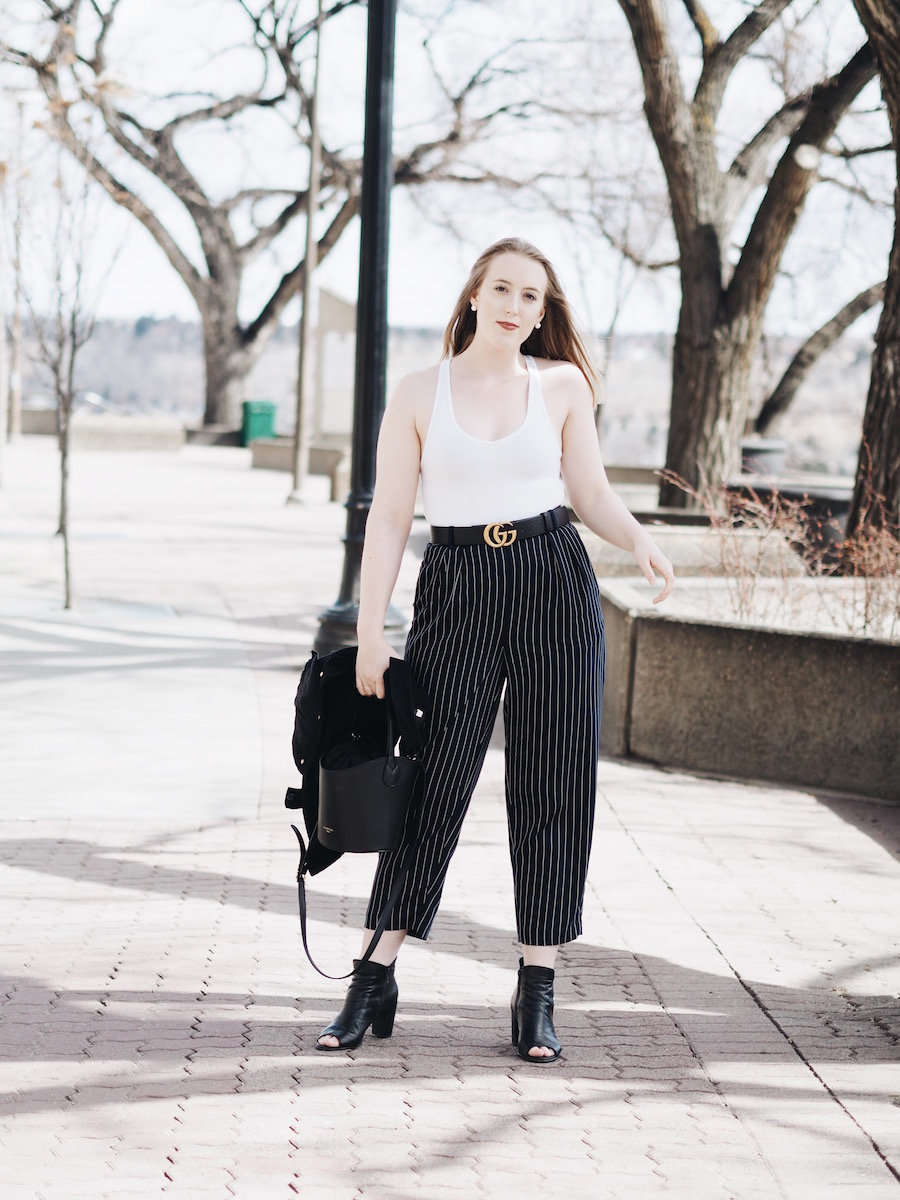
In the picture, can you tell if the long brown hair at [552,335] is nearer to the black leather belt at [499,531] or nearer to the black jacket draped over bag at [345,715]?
the black leather belt at [499,531]

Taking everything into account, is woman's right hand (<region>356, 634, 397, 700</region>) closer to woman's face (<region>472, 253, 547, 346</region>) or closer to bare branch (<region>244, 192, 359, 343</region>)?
woman's face (<region>472, 253, 547, 346</region>)

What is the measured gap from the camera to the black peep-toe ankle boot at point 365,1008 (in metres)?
3.44

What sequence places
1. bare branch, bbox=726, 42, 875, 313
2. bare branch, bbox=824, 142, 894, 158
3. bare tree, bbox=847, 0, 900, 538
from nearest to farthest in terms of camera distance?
bare tree, bbox=847, 0, 900, 538
bare branch, bbox=726, 42, 875, 313
bare branch, bbox=824, 142, 894, 158

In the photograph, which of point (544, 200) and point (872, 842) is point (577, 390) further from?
point (544, 200)

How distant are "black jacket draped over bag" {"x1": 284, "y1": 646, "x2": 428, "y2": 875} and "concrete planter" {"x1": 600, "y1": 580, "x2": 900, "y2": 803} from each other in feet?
10.1

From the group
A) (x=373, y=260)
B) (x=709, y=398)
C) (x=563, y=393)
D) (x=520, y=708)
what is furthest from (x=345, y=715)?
(x=709, y=398)

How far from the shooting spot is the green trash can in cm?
3691

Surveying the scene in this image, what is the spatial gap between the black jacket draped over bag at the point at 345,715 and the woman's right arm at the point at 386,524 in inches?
2.1

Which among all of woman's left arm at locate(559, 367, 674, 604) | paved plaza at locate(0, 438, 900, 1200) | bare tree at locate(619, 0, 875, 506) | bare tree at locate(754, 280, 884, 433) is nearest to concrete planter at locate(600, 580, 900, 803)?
paved plaza at locate(0, 438, 900, 1200)

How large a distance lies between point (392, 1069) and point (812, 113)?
1220cm

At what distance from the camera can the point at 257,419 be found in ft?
121

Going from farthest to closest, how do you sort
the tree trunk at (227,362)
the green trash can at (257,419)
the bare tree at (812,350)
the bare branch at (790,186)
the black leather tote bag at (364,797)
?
the tree trunk at (227,362), the green trash can at (257,419), the bare tree at (812,350), the bare branch at (790,186), the black leather tote bag at (364,797)

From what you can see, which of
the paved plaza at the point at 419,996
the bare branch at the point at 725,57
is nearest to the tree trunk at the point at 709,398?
the bare branch at the point at 725,57

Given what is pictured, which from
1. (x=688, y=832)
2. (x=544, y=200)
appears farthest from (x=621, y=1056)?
(x=544, y=200)
